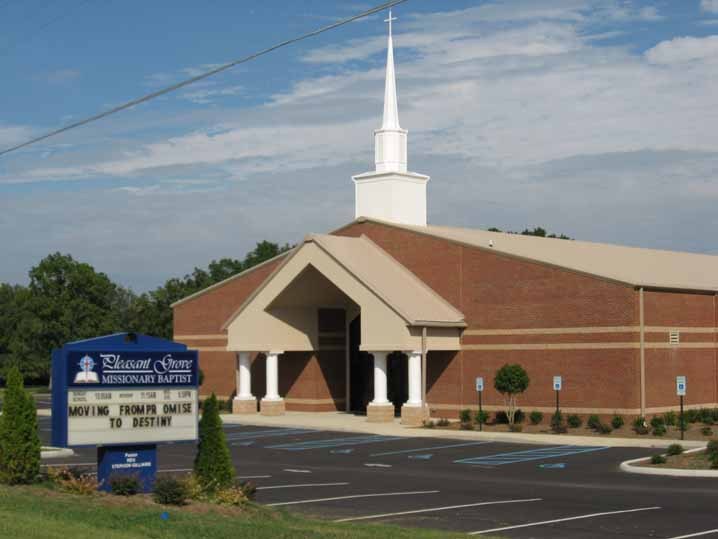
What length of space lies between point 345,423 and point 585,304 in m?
10.4

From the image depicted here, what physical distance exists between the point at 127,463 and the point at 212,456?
1536 mm

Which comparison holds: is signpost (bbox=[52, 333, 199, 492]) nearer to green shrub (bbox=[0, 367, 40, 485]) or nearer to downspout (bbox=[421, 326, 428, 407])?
green shrub (bbox=[0, 367, 40, 485])

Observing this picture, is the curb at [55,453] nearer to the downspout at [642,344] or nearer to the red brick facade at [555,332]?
the red brick facade at [555,332]

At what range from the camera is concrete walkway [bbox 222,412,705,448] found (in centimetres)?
3516

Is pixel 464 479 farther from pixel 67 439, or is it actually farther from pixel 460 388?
pixel 460 388

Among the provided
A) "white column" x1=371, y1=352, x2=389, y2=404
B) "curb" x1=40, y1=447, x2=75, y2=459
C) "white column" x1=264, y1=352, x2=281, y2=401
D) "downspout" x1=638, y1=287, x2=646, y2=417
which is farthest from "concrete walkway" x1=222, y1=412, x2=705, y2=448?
"curb" x1=40, y1=447, x2=75, y2=459

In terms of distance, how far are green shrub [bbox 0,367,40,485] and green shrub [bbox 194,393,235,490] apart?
2.67m

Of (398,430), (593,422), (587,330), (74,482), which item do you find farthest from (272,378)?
(74,482)

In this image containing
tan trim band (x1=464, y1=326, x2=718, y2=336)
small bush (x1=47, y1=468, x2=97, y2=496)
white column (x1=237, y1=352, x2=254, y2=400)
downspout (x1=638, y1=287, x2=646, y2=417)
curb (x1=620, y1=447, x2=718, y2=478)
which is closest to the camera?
small bush (x1=47, y1=468, x2=97, y2=496)

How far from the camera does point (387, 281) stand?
1801 inches

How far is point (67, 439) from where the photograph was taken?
1780 centimetres

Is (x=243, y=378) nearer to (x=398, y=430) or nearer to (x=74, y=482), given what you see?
(x=398, y=430)

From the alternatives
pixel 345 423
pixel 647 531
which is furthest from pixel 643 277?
pixel 647 531

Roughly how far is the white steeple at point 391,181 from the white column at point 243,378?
8330mm
